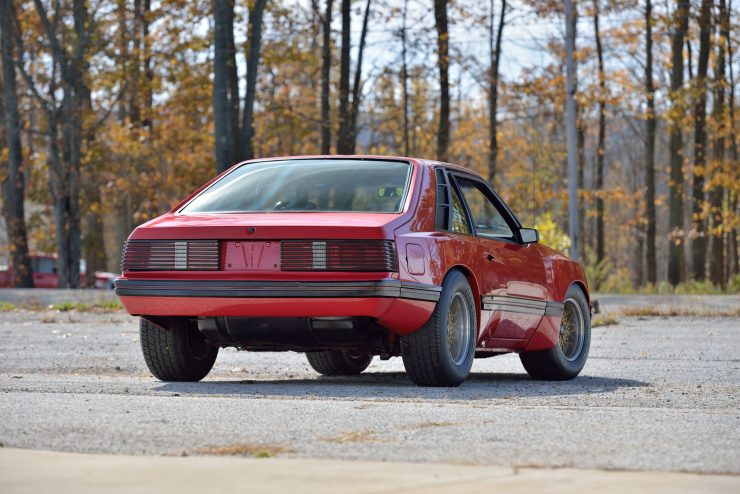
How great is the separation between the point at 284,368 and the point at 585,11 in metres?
33.7

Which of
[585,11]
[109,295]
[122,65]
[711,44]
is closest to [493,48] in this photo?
[585,11]

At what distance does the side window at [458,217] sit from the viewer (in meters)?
9.45

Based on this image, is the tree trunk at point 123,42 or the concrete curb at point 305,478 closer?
the concrete curb at point 305,478

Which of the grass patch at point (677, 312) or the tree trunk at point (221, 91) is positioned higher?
the tree trunk at point (221, 91)

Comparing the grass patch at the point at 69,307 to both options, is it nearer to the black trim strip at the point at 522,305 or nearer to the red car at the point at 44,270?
the black trim strip at the point at 522,305

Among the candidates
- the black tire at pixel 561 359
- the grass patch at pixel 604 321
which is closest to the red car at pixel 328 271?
the black tire at pixel 561 359

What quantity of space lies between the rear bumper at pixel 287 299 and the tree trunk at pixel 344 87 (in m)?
31.0

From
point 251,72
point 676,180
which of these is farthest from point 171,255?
point 676,180

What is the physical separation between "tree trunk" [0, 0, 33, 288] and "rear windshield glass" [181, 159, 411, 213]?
3141 cm

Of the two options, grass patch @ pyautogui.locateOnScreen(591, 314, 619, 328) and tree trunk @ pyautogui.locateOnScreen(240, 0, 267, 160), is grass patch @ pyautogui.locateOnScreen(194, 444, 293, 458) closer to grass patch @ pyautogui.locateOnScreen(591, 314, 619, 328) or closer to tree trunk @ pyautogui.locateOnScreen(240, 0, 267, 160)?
grass patch @ pyautogui.locateOnScreen(591, 314, 619, 328)

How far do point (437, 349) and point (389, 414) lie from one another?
5.84 ft

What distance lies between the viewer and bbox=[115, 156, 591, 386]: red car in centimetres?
839

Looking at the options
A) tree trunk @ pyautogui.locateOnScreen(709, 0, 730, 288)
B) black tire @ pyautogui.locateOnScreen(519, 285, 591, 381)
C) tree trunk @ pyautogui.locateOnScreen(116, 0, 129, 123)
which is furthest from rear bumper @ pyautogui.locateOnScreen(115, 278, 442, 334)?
tree trunk @ pyautogui.locateOnScreen(116, 0, 129, 123)

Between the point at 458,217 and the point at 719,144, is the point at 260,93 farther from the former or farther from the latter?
the point at 458,217
